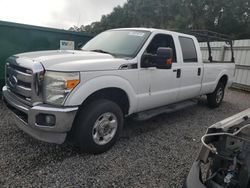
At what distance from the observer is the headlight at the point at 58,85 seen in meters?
2.88

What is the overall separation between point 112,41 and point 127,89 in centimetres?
116

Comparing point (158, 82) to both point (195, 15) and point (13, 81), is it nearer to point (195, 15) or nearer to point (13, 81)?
point (13, 81)

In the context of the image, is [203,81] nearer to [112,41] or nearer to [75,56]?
[112,41]

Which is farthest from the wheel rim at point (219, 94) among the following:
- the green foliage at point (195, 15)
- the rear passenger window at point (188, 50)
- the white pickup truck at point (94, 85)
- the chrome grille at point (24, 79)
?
the green foliage at point (195, 15)

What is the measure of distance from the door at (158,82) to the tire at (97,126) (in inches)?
25.0

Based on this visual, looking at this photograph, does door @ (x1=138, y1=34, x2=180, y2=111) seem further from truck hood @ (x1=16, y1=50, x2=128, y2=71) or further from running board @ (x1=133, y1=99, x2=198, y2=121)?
truck hood @ (x1=16, y1=50, x2=128, y2=71)

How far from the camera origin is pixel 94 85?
3.14 metres

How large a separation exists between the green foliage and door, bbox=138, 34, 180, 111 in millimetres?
15350

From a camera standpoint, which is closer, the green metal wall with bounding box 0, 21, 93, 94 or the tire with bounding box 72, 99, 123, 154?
the tire with bounding box 72, 99, 123, 154

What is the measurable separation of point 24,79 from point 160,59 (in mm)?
1993

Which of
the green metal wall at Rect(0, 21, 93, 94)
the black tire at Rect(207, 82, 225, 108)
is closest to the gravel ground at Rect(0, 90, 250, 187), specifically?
the green metal wall at Rect(0, 21, 93, 94)

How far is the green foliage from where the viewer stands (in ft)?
80.9

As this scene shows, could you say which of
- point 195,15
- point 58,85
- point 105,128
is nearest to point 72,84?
point 58,85

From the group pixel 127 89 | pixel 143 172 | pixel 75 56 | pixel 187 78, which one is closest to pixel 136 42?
pixel 127 89
